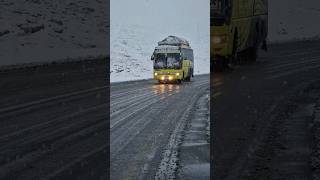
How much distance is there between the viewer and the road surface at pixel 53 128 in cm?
870

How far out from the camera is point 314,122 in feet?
40.6

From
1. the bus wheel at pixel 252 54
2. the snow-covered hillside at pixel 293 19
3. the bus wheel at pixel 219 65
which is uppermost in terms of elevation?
the snow-covered hillside at pixel 293 19

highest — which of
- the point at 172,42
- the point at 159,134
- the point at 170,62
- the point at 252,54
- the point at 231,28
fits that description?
the point at 231,28

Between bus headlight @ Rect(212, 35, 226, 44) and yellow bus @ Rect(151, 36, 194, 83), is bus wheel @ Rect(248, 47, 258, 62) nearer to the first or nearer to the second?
bus headlight @ Rect(212, 35, 226, 44)

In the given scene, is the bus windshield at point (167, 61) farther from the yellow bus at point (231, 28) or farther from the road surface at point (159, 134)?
the road surface at point (159, 134)

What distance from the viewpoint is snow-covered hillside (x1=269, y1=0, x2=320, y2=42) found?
181 ft

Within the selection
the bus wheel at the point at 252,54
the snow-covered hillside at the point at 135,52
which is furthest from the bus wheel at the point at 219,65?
the bus wheel at the point at 252,54

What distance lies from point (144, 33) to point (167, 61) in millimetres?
24921

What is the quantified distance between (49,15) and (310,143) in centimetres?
3778

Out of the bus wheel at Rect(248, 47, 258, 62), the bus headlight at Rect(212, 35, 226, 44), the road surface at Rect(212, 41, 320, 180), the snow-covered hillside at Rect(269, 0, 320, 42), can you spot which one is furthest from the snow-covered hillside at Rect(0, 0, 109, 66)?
the snow-covered hillside at Rect(269, 0, 320, 42)

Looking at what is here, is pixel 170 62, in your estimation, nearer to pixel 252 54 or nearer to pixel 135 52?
pixel 252 54

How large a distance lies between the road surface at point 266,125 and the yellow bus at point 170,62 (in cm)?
137

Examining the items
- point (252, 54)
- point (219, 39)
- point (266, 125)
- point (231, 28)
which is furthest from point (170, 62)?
A: point (266, 125)

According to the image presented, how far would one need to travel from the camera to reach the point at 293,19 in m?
63.0
